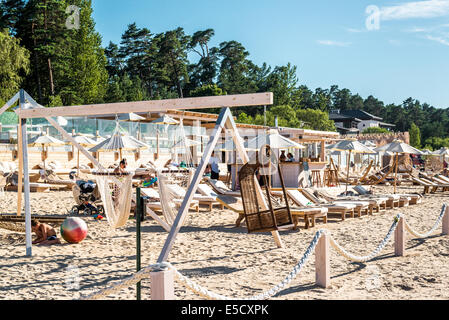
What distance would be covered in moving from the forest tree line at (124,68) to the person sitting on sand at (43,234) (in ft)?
84.7

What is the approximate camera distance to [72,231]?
23.7 ft

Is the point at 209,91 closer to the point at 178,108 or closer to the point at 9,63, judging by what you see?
the point at 9,63

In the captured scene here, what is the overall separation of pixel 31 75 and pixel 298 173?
88.2 ft

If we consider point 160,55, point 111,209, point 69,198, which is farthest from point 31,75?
point 111,209

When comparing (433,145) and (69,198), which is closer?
(69,198)

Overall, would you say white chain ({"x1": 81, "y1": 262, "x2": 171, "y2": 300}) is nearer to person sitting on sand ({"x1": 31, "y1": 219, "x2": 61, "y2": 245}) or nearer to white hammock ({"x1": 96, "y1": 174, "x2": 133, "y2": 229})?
white hammock ({"x1": 96, "y1": 174, "x2": 133, "y2": 229})

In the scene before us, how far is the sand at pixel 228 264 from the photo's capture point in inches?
186

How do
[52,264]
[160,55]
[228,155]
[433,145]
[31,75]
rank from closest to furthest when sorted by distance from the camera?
1. [52,264]
2. [228,155]
3. [31,75]
4. [160,55]
5. [433,145]

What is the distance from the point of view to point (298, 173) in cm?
1714

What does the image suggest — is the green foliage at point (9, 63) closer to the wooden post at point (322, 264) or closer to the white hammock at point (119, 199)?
the white hammock at point (119, 199)

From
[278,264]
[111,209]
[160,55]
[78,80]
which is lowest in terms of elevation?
[278,264]
